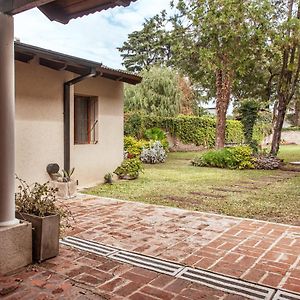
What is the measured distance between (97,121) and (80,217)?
376cm

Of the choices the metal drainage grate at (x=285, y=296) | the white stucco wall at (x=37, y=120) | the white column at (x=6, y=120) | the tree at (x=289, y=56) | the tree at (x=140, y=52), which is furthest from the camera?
the tree at (x=140, y=52)

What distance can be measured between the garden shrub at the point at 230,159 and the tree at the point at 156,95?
6.63 m

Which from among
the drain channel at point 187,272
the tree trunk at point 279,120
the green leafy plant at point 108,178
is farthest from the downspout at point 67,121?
the tree trunk at point 279,120

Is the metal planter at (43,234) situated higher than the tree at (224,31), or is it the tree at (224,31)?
the tree at (224,31)

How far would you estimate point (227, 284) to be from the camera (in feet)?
9.91

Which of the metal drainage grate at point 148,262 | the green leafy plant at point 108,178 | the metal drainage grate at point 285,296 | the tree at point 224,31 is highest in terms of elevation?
the tree at point 224,31

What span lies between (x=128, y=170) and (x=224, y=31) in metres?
6.20

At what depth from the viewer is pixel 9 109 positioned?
3.23m

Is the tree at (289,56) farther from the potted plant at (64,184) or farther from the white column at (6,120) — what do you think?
the white column at (6,120)

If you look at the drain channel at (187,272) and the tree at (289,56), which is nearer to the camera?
the drain channel at (187,272)

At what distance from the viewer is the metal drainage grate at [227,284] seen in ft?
9.37

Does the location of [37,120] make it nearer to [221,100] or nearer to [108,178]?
[108,178]

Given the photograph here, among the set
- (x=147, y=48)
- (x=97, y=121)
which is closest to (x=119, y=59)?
(x=147, y=48)

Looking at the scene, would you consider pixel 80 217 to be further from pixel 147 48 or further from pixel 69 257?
pixel 147 48
